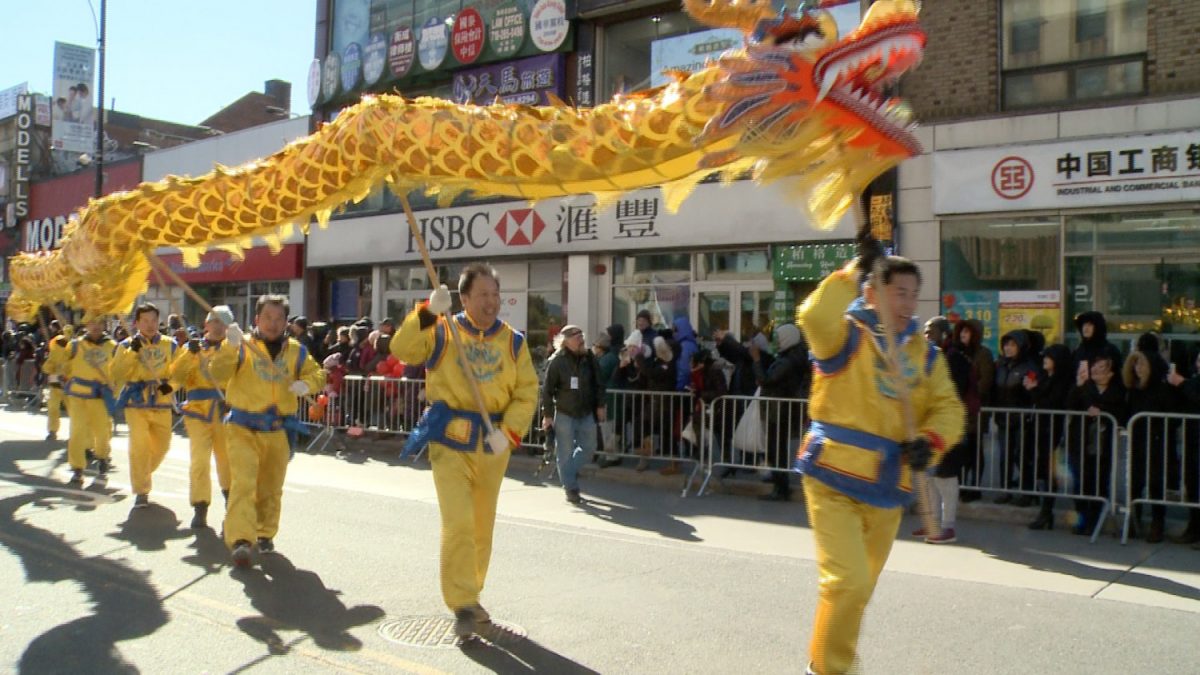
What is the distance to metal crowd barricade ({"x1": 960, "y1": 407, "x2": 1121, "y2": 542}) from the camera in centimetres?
883

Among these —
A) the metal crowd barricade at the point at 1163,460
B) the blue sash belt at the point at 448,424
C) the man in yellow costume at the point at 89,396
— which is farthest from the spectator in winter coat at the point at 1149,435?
the man in yellow costume at the point at 89,396

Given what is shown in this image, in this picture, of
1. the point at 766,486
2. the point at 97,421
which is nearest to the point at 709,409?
the point at 766,486

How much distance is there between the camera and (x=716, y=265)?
1590 centimetres

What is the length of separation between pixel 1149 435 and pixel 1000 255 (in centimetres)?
486

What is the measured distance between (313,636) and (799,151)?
351cm

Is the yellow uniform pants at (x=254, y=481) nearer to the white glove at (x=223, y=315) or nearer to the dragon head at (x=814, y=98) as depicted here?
the white glove at (x=223, y=315)

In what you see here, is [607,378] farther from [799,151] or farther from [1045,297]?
[799,151]

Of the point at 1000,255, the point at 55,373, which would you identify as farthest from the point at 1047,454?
the point at 55,373

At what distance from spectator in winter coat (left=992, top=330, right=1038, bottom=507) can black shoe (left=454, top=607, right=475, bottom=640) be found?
6012mm

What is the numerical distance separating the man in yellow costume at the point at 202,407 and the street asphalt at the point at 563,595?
51cm

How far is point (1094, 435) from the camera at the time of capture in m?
8.97

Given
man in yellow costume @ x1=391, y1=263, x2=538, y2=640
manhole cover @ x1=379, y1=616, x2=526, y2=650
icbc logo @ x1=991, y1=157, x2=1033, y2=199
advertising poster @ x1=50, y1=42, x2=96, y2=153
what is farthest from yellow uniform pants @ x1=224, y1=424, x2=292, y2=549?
advertising poster @ x1=50, y1=42, x2=96, y2=153

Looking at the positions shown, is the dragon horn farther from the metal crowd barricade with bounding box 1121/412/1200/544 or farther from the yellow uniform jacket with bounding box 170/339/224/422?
the metal crowd barricade with bounding box 1121/412/1200/544

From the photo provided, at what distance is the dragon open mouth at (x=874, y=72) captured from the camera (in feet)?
14.5
